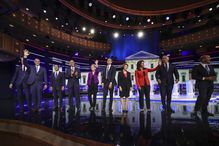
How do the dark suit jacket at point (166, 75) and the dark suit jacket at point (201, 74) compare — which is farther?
the dark suit jacket at point (166, 75)

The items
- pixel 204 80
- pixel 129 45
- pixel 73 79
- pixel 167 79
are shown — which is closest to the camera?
pixel 204 80

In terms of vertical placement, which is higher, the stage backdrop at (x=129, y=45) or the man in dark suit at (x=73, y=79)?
the stage backdrop at (x=129, y=45)

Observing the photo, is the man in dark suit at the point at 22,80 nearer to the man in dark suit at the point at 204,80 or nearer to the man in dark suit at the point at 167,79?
the man in dark suit at the point at 167,79

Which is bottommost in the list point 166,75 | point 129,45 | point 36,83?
point 36,83

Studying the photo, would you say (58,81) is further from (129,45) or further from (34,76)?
(129,45)

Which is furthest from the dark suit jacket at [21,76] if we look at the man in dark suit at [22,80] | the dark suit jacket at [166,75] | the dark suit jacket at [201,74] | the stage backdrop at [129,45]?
the stage backdrop at [129,45]

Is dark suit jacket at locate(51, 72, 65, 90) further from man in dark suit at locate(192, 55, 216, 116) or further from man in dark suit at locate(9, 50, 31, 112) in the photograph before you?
man in dark suit at locate(192, 55, 216, 116)

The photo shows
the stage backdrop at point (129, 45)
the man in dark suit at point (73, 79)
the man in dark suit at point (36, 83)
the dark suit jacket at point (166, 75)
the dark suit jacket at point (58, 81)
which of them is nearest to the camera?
the dark suit jacket at point (166, 75)

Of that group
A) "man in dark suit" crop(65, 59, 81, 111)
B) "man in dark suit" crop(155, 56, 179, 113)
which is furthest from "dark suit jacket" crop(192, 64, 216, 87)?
"man in dark suit" crop(65, 59, 81, 111)

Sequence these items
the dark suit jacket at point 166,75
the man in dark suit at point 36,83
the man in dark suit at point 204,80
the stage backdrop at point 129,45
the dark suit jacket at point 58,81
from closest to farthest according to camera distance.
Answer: the man in dark suit at point 204,80 → the dark suit jacket at point 166,75 → the man in dark suit at point 36,83 → the dark suit jacket at point 58,81 → the stage backdrop at point 129,45

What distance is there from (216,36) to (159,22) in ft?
13.8

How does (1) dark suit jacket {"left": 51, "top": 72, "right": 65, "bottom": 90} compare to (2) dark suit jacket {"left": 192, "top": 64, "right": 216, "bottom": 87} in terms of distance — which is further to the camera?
(1) dark suit jacket {"left": 51, "top": 72, "right": 65, "bottom": 90}

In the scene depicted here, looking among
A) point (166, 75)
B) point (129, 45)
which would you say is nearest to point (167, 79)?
point (166, 75)

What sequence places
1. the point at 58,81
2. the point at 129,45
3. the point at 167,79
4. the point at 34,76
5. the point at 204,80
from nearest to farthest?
1. the point at 204,80
2. the point at 167,79
3. the point at 34,76
4. the point at 58,81
5. the point at 129,45
